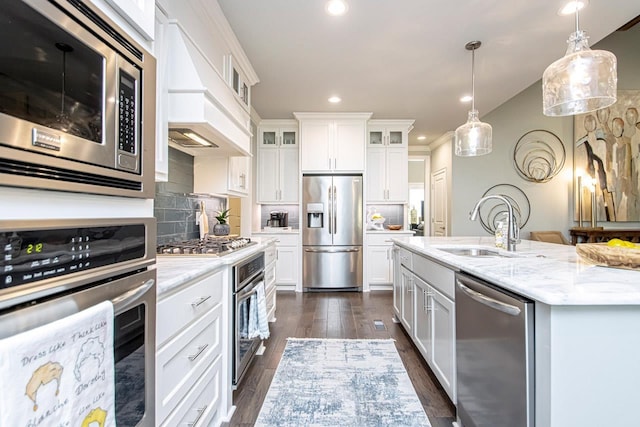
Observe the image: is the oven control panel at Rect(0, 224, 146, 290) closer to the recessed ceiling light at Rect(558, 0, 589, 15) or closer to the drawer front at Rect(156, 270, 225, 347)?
the drawer front at Rect(156, 270, 225, 347)

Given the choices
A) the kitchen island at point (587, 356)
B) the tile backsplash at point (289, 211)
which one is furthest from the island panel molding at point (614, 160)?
the kitchen island at point (587, 356)

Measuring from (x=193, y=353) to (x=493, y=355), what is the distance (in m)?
1.26

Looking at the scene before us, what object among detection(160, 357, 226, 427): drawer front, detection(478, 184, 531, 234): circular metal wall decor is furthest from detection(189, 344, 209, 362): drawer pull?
detection(478, 184, 531, 234): circular metal wall decor

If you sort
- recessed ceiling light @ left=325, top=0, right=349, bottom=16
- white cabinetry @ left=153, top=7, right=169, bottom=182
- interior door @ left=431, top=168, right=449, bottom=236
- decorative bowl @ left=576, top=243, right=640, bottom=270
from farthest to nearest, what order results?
1. interior door @ left=431, top=168, right=449, bottom=236
2. recessed ceiling light @ left=325, top=0, right=349, bottom=16
3. white cabinetry @ left=153, top=7, right=169, bottom=182
4. decorative bowl @ left=576, top=243, right=640, bottom=270

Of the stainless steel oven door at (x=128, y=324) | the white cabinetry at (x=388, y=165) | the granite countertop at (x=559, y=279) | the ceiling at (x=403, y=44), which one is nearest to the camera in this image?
the stainless steel oven door at (x=128, y=324)

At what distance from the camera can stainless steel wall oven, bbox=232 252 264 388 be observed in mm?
1851

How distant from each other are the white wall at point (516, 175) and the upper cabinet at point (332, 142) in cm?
214

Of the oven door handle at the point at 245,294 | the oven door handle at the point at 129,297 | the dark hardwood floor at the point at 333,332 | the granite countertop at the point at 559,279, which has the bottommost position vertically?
the dark hardwood floor at the point at 333,332

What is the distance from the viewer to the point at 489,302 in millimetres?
1282

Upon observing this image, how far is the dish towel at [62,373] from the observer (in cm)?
47

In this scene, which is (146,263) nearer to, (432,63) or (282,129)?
(432,63)

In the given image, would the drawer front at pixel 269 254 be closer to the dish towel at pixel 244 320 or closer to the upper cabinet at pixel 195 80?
the dish towel at pixel 244 320

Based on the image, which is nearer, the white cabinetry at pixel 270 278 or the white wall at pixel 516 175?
the white cabinetry at pixel 270 278

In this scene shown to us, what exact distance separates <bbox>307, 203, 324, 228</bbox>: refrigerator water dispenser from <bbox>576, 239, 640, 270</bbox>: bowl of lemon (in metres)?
3.46
